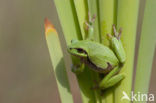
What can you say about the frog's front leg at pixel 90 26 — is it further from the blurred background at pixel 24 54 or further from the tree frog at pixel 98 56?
the blurred background at pixel 24 54

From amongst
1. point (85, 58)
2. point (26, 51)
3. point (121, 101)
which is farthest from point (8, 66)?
point (121, 101)

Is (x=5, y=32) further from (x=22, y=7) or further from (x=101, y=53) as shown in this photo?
(x=101, y=53)

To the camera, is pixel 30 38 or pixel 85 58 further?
pixel 30 38

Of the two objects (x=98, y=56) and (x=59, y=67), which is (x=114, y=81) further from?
(x=98, y=56)

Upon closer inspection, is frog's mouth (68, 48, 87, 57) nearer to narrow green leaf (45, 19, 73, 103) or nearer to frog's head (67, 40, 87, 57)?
frog's head (67, 40, 87, 57)

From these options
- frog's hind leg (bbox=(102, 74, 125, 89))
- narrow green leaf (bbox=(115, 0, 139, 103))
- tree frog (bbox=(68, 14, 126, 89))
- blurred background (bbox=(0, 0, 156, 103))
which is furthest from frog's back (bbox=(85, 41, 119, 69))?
blurred background (bbox=(0, 0, 156, 103))
